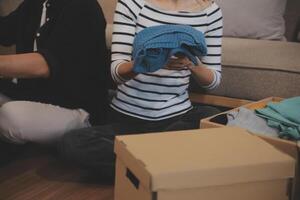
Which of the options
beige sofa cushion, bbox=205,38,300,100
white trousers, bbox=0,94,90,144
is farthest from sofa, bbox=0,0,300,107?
white trousers, bbox=0,94,90,144

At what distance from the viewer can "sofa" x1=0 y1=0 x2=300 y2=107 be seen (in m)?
1.46

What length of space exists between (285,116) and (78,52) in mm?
653

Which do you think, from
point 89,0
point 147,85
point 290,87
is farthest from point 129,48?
point 290,87

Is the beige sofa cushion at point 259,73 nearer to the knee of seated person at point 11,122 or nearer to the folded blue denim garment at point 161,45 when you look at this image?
the folded blue denim garment at point 161,45

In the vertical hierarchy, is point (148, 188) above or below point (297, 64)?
below

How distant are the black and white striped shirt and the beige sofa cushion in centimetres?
16

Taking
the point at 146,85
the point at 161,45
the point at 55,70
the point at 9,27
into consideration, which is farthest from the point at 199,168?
the point at 9,27

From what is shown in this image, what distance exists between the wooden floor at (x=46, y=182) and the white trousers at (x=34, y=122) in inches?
4.0

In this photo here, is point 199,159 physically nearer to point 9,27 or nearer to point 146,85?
point 146,85

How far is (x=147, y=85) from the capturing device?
4.37ft

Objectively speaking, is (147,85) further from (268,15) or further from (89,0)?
(268,15)

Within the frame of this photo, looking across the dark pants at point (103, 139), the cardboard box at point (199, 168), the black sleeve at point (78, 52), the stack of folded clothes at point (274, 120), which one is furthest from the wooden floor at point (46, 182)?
the stack of folded clothes at point (274, 120)

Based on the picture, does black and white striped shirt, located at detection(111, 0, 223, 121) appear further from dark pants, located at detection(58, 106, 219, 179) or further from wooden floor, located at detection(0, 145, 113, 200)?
wooden floor, located at detection(0, 145, 113, 200)

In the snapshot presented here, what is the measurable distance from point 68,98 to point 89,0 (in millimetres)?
320
